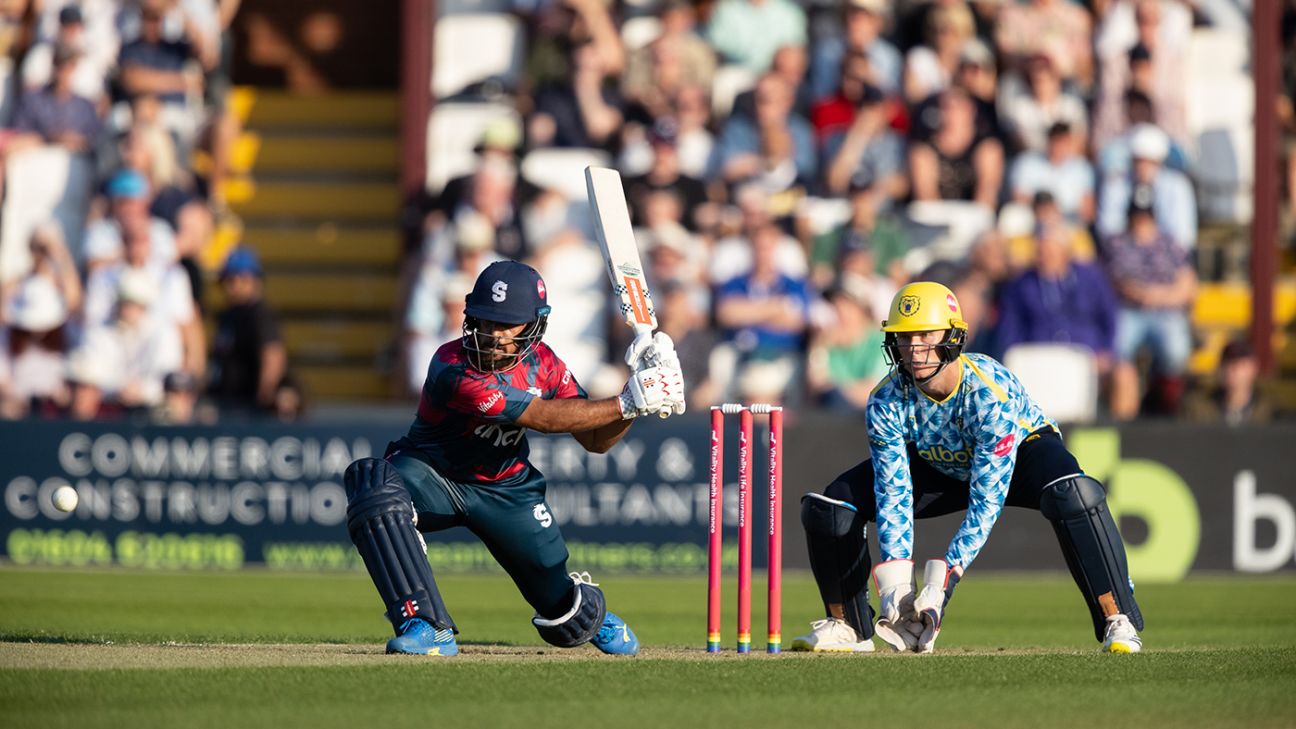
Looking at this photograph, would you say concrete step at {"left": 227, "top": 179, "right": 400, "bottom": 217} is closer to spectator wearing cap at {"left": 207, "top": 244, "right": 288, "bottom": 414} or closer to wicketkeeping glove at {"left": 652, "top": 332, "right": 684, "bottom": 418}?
spectator wearing cap at {"left": 207, "top": 244, "right": 288, "bottom": 414}

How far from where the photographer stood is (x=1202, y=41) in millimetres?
17062

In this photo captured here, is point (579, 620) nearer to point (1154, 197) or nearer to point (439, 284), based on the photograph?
point (439, 284)

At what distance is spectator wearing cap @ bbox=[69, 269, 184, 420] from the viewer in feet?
48.0

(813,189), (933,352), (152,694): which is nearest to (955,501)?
(933,352)

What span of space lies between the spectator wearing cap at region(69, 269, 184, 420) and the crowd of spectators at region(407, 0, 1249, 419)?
6.46 ft

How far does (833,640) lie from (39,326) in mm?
9413

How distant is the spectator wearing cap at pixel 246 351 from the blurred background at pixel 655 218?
0.09ft

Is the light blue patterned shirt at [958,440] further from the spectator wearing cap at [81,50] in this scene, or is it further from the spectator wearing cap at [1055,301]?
the spectator wearing cap at [81,50]

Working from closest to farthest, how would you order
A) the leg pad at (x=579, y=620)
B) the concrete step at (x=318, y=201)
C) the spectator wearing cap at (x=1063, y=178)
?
1. the leg pad at (x=579, y=620)
2. the spectator wearing cap at (x=1063, y=178)
3. the concrete step at (x=318, y=201)

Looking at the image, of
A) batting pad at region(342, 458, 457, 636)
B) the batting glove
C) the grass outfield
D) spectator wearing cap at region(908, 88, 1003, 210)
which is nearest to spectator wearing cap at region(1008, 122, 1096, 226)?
spectator wearing cap at region(908, 88, 1003, 210)

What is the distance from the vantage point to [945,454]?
7.95 meters

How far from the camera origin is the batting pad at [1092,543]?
7.76 meters

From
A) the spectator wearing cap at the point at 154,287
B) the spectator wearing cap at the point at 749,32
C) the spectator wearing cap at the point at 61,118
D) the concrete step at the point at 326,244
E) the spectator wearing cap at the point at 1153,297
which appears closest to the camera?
the spectator wearing cap at the point at 154,287

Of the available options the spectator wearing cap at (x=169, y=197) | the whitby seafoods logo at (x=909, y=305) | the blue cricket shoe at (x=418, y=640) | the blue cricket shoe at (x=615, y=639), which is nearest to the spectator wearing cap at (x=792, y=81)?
the spectator wearing cap at (x=169, y=197)
